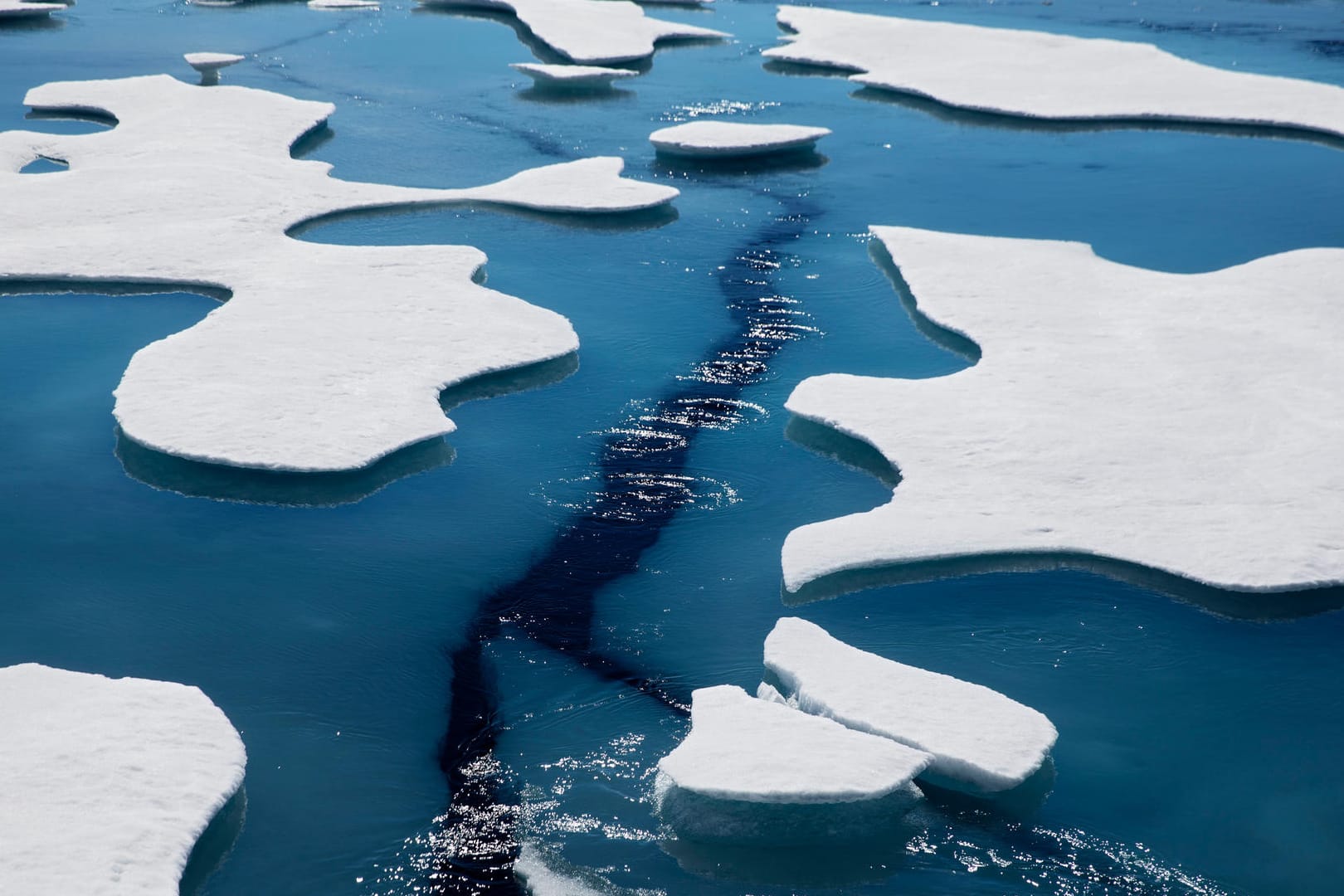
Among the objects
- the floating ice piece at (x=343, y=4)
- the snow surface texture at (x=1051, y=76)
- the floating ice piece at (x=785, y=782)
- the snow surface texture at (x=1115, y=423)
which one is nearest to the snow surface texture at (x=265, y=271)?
the snow surface texture at (x=1115, y=423)

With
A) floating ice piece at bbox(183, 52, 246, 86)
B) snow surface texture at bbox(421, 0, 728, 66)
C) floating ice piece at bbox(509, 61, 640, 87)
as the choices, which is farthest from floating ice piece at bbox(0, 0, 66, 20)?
floating ice piece at bbox(509, 61, 640, 87)

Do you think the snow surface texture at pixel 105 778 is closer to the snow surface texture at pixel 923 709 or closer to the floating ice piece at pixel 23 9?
the snow surface texture at pixel 923 709

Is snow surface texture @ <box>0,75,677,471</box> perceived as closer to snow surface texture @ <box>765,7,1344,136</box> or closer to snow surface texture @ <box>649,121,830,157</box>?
snow surface texture @ <box>649,121,830,157</box>

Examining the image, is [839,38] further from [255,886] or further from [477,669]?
[255,886]

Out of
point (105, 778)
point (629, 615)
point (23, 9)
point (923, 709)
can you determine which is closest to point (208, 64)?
point (23, 9)

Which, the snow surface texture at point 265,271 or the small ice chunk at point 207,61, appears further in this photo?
the small ice chunk at point 207,61

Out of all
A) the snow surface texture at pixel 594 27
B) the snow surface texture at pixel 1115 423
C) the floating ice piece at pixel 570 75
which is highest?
the snow surface texture at pixel 594 27

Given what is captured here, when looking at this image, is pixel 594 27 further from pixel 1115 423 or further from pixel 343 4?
pixel 1115 423
